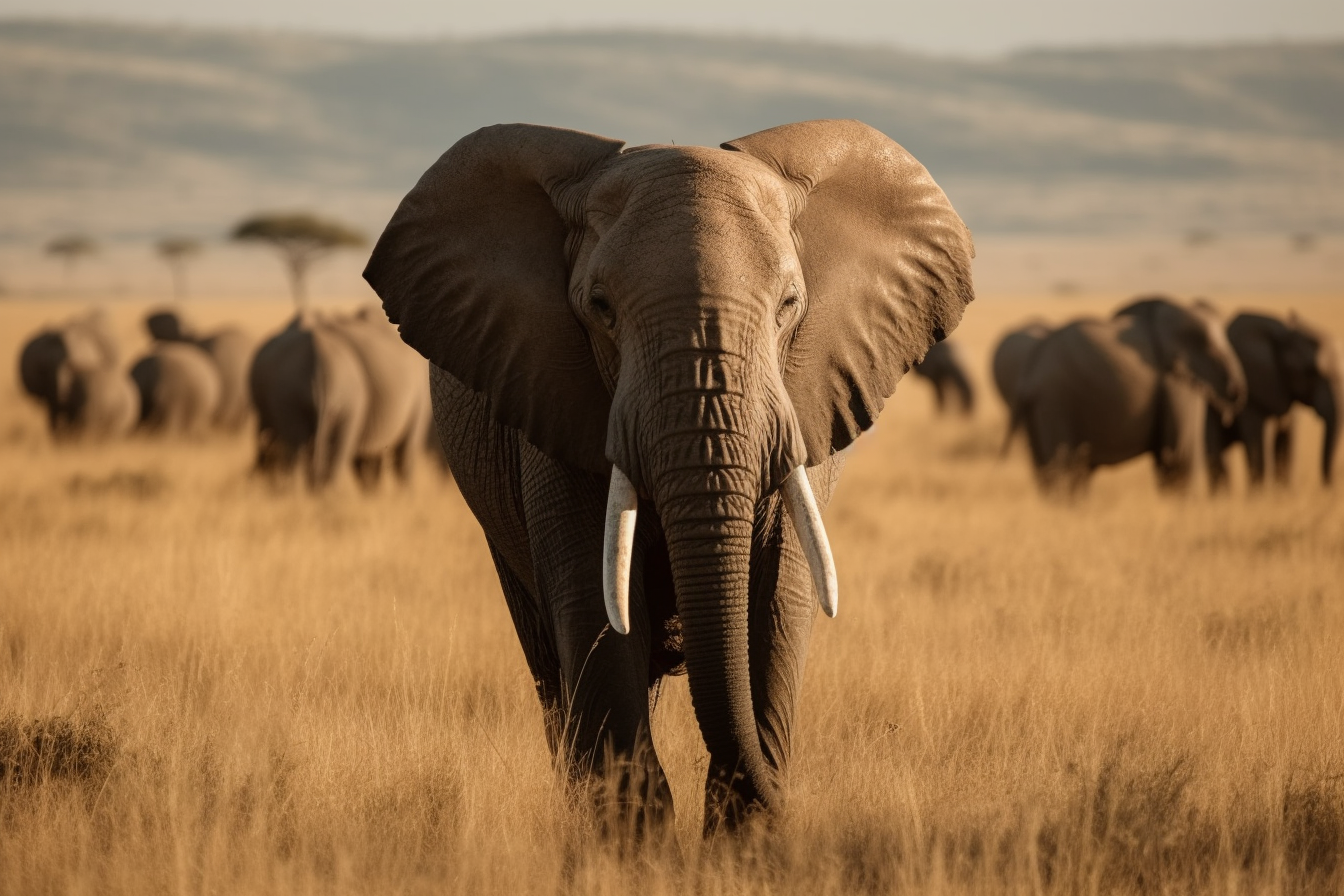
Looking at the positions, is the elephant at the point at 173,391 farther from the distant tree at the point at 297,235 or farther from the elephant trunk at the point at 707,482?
the distant tree at the point at 297,235

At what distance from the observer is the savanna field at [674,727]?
14.3ft

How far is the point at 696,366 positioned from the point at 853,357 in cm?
75

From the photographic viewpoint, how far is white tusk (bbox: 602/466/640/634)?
4004 millimetres

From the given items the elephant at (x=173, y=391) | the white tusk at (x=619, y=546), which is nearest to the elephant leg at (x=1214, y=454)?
the white tusk at (x=619, y=546)

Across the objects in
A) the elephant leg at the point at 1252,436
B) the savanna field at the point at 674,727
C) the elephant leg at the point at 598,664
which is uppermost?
the elephant leg at the point at 598,664

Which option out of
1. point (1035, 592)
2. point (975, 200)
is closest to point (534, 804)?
point (1035, 592)

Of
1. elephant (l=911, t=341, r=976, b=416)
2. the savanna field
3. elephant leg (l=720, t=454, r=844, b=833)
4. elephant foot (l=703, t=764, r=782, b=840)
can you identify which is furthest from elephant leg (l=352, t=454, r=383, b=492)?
elephant (l=911, t=341, r=976, b=416)

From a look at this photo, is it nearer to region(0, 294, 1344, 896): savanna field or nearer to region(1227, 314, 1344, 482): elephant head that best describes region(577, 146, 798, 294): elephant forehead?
region(0, 294, 1344, 896): savanna field

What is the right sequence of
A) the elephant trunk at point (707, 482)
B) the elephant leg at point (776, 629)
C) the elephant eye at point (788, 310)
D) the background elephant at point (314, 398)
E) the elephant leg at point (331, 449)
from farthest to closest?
the elephant leg at point (331, 449) → the background elephant at point (314, 398) → the elephant leg at point (776, 629) → the elephant eye at point (788, 310) → the elephant trunk at point (707, 482)

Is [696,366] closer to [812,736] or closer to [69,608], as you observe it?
[812,736]

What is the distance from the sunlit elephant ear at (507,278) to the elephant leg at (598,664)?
0.22 metres

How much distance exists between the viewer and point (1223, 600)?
28.8 ft

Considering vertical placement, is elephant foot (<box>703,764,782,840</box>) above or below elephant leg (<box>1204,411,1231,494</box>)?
above

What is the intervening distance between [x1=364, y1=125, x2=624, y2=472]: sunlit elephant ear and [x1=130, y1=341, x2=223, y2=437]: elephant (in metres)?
16.2
